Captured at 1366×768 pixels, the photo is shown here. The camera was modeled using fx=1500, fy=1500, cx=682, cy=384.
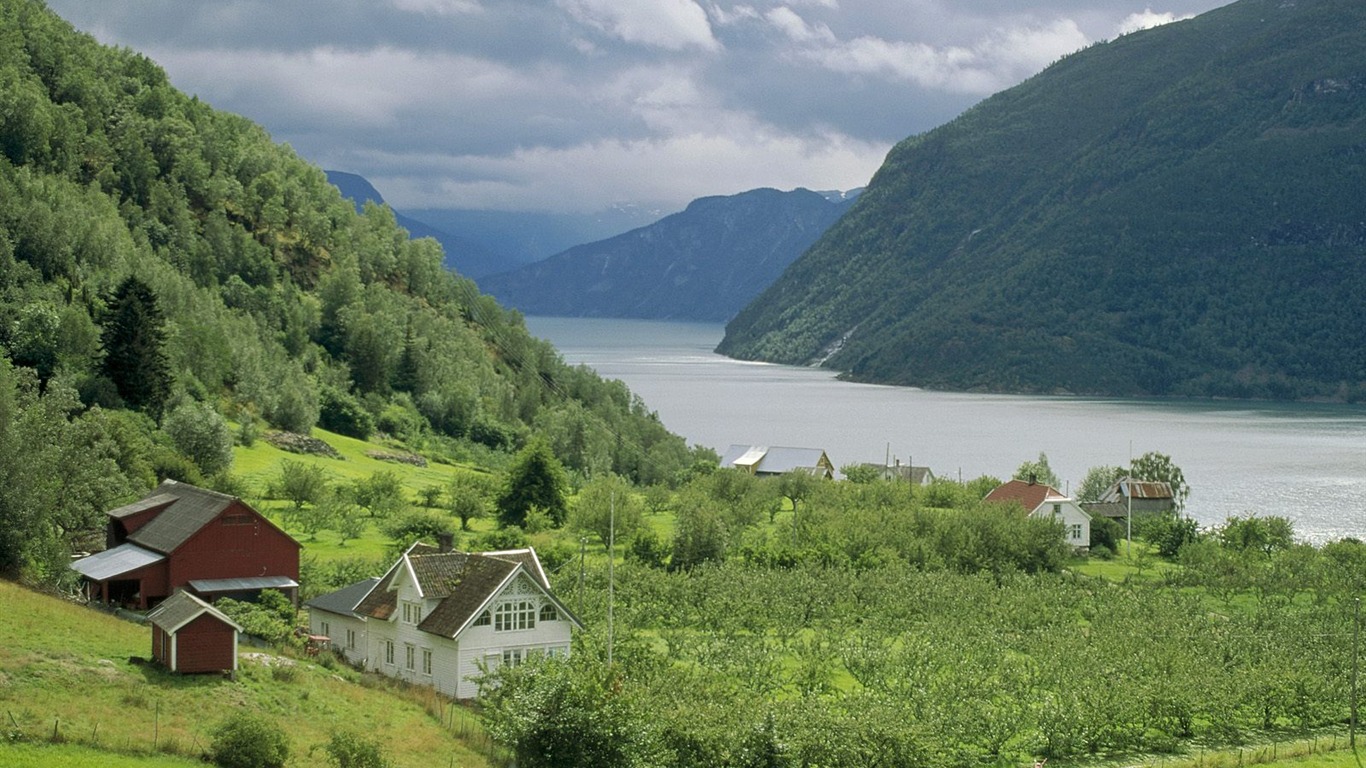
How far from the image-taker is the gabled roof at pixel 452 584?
37094 millimetres

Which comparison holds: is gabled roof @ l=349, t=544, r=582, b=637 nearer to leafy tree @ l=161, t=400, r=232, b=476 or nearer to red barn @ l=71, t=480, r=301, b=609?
red barn @ l=71, t=480, r=301, b=609

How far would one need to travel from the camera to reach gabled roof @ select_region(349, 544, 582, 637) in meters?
37.1

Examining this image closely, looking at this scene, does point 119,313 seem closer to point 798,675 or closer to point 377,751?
point 798,675

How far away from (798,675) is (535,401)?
72598mm

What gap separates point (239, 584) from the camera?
43.3m

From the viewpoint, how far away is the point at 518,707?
30.3 m

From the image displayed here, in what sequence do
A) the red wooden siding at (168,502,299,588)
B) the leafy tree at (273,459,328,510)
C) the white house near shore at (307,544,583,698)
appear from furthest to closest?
the leafy tree at (273,459,328,510) → the red wooden siding at (168,502,299,588) → the white house near shore at (307,544,583,698)

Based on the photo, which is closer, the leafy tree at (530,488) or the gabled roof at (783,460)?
the leafy tree at (530,488)

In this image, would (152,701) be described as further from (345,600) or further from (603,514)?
(603,514)

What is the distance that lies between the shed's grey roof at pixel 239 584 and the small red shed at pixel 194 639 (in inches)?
389

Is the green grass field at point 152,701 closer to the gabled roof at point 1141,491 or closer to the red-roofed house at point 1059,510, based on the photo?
the red-roofed house at point 1059,510

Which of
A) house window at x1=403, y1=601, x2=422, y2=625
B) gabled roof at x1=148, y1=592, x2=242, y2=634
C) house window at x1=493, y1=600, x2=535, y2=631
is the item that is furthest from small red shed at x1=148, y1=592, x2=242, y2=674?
house window at x1=493, y1=600, x2=535, y2=631

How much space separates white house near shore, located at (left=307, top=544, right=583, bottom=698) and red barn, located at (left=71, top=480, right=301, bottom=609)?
4501 mm

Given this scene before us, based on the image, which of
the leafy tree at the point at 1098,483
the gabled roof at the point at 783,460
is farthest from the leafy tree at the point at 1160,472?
the gabled roof at the point at 783,460
